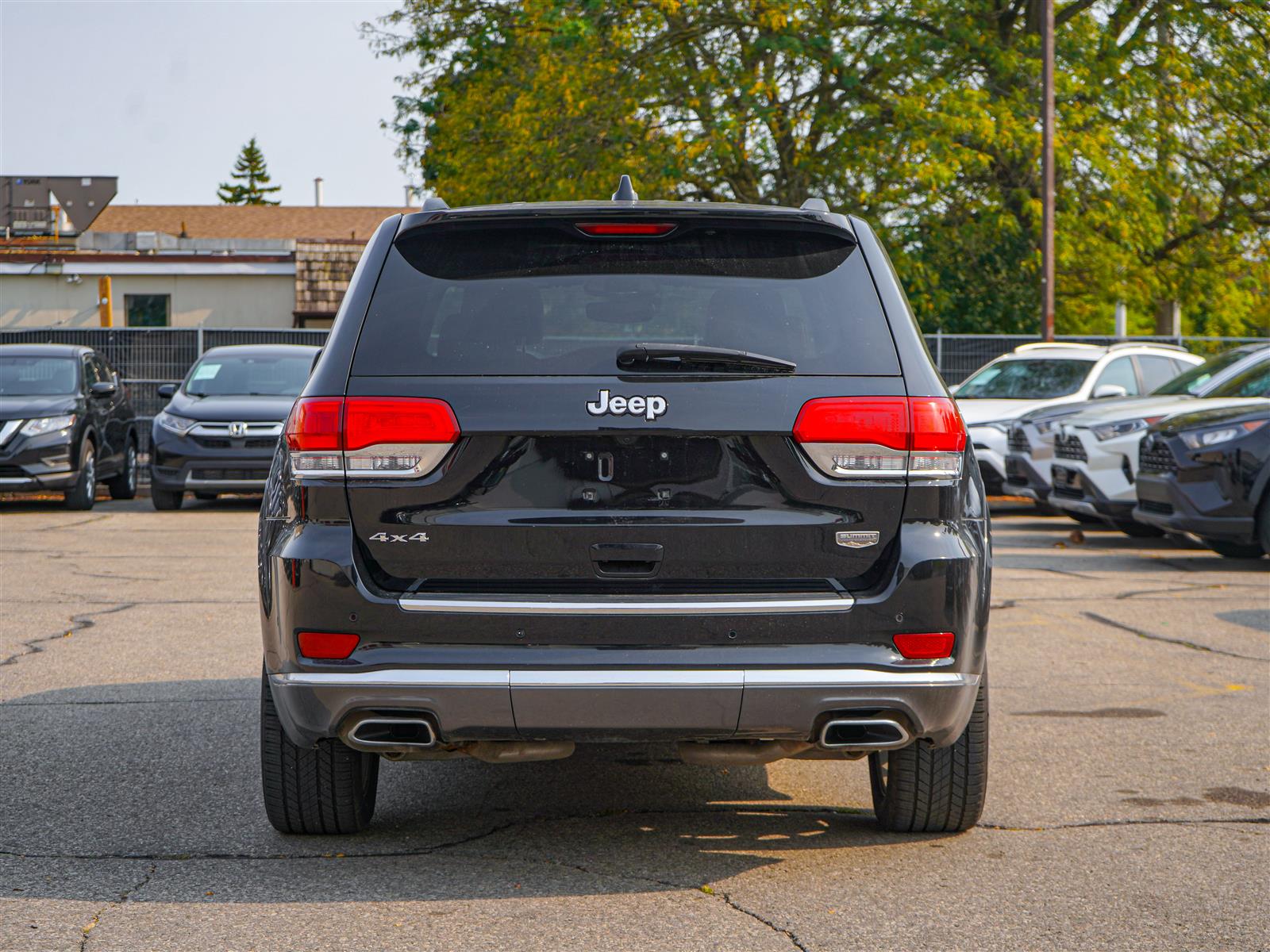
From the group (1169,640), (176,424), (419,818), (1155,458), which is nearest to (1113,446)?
(1155,458)

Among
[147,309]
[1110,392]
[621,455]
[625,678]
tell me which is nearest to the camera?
[625,678]

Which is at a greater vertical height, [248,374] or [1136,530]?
[248,374]

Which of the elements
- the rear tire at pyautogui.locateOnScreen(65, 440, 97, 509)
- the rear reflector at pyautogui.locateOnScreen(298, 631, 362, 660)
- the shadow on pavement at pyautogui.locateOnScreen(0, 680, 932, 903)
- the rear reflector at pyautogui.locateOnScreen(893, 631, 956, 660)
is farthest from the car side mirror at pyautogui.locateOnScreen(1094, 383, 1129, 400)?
the rear reflector at pyautogui.locateOnScreen(298, 631, 362, 660)

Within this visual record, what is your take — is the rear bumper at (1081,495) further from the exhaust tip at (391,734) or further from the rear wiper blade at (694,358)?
the exhaust tip at (391,734)

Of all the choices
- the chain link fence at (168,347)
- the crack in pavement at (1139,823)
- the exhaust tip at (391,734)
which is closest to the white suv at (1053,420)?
the chain link fence at (168,347)

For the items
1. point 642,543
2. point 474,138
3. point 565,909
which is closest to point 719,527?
point 642,543

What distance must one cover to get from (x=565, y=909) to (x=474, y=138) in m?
26.3

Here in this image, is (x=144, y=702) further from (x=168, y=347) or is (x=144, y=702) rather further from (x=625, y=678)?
(x=168, y=347)

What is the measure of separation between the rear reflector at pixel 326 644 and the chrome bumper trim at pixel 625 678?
0.30 feet

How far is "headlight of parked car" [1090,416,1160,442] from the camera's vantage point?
13562mm

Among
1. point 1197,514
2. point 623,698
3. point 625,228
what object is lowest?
point 1197,514

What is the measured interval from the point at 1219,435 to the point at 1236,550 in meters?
1.28

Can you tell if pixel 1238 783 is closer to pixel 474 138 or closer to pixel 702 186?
pixel 702 186

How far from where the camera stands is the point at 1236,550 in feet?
41.3
